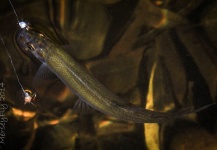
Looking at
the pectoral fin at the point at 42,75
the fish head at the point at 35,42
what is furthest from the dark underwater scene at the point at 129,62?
the fish head at the point at 35,42

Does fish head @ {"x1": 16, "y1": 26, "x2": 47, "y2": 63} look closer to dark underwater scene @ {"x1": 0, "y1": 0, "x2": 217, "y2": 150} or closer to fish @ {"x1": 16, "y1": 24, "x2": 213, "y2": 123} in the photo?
fish @ {"x1": 16, "y1": 24, "x2": 213, "y2": 123}

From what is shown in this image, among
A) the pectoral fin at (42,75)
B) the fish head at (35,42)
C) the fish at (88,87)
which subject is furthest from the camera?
the pectoral fin at (42,75)

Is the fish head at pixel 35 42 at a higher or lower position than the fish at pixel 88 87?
higher

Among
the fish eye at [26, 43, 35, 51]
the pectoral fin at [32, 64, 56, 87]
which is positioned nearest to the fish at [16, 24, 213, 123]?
the fish eye at [26, 43, 35, 51]

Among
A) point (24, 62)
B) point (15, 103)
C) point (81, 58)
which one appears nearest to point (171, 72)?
point (81, 58)

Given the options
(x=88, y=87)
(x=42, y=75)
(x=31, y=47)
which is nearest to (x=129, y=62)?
(x=88, y=87)

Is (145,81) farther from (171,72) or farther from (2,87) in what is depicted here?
(2,87)

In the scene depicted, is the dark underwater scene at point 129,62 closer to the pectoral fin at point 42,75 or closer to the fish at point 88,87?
the pectoral fin at point 42,75
